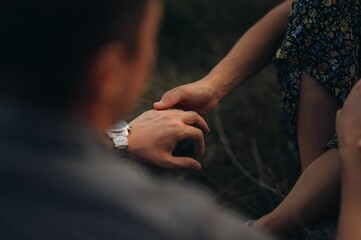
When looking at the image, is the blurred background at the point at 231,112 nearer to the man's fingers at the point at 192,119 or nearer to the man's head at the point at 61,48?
the man's fingers at the point at 192,119

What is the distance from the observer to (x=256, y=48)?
6.18ft

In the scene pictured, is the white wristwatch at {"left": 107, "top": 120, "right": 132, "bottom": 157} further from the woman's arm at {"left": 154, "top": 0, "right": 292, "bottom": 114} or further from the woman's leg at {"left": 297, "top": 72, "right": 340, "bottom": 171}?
the woman's leg at {"left": 297, "top": 72, "right": 340, "bottom": 171}

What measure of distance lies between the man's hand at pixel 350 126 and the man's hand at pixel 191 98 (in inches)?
17.3

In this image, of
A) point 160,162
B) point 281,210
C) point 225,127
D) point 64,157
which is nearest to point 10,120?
point 64,157

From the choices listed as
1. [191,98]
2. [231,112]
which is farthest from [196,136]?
[231,112]

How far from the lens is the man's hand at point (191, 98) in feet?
5.52

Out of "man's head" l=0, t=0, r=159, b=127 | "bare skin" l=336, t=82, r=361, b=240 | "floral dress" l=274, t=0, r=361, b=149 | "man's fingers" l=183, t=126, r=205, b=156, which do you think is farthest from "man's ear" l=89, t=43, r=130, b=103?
"floral dress" l=274, t=0, r=361, b=149

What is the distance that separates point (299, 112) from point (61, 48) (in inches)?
37.9

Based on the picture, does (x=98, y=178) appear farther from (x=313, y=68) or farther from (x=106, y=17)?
(x=313, y=68)

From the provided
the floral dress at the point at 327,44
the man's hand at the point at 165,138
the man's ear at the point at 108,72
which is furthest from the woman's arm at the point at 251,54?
the man's ear at the point at 108,72

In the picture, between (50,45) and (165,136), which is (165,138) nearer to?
(165,136)

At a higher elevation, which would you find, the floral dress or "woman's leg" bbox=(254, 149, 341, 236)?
the floral dress

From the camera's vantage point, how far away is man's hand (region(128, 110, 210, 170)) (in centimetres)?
156

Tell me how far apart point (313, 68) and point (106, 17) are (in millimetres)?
900
